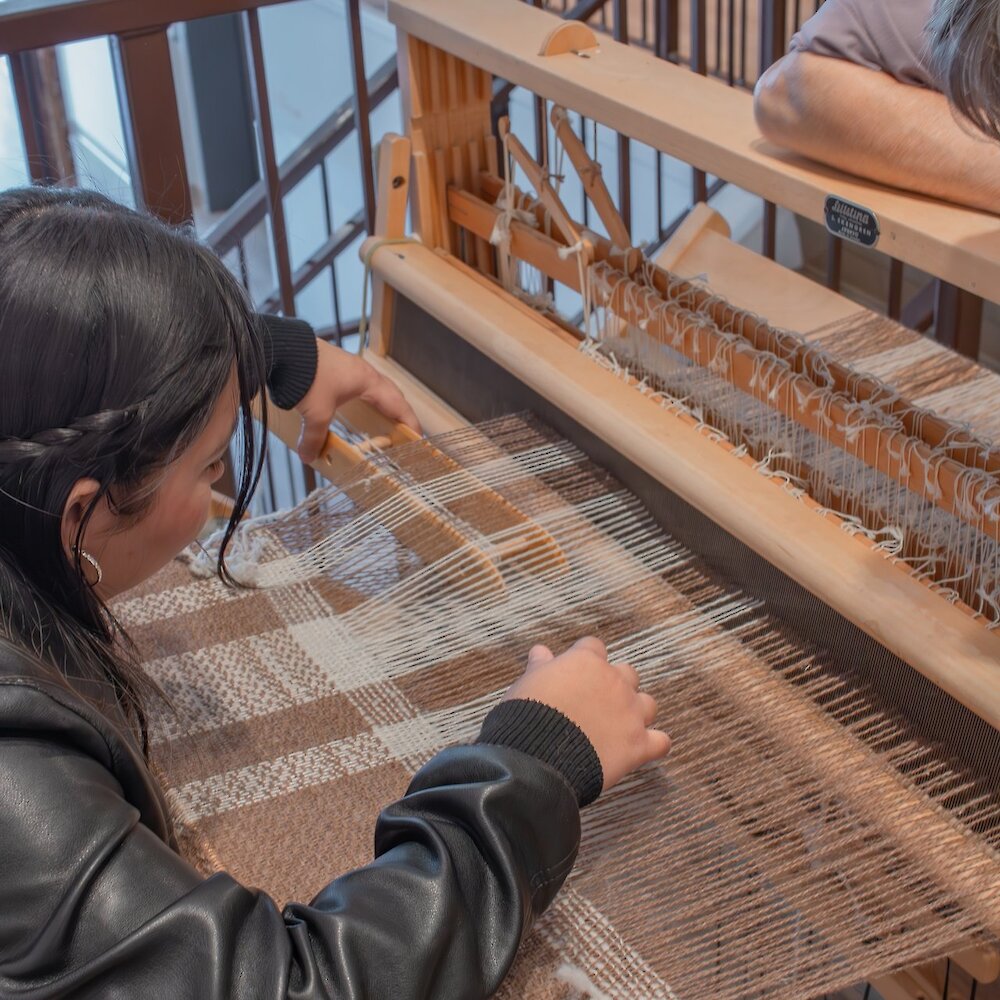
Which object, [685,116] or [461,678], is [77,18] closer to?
[685,116]

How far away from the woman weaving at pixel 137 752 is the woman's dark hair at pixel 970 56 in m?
0.48

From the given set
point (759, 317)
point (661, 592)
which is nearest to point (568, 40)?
point (759, 317)

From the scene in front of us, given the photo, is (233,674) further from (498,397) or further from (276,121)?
(276,121)

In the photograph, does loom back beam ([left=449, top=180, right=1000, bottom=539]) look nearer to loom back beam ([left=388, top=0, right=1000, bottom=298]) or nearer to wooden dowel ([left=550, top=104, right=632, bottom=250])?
wooden dowel ([left=550, top=104, right=632, bottom=250])

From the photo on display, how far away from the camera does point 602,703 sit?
1004 mm

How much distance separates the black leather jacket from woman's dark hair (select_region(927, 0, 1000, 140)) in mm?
514

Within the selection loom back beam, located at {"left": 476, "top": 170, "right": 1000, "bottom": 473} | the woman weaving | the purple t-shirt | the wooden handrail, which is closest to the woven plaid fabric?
the woman weaving

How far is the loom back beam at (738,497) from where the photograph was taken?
1.02 m

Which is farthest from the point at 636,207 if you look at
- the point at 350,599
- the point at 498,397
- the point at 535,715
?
the point at 535,715

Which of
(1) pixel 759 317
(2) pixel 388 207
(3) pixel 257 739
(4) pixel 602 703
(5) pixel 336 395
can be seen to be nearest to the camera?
(4) pixel 602 703

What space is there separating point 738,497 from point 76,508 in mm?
621

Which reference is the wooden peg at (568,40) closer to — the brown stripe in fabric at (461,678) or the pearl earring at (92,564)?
the brown stripe in fabric at (461,678)

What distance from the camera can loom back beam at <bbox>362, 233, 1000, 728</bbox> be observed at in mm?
1019

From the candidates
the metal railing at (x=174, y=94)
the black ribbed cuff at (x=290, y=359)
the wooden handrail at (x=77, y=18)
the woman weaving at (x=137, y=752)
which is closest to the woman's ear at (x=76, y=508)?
the woman weaving at (x=137, y=752)
